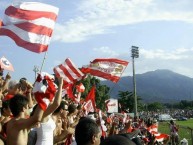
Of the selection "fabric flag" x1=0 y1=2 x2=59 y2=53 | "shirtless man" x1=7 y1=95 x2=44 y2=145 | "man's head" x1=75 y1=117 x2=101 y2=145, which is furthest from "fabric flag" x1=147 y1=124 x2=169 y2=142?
"man's head" x1=75 y1=117 x2=101 y2=145

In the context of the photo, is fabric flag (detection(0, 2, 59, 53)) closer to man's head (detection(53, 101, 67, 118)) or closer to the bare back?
man's head (detection(53, 101, 67, 118))

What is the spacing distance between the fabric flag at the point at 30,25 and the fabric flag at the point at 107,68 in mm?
6979

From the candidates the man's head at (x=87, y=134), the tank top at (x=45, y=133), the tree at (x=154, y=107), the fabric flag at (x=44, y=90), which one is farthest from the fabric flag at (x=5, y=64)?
the tree at (x=154, y=107)

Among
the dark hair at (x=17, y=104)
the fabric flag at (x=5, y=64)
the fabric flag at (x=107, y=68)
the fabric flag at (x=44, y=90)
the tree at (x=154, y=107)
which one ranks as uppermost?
the tree at (x=154, y=107)

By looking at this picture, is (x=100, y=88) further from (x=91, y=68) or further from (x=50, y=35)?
(x=50, y=35)

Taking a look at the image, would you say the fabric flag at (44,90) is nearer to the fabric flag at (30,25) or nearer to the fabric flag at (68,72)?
the fabric flag at (30,25)

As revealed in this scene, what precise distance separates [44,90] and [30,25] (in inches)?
147

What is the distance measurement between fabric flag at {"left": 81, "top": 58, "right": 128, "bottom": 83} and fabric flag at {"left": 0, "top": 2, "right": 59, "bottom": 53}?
6979mm

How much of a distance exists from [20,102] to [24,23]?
3261 mm

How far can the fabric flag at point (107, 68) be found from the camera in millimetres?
15812

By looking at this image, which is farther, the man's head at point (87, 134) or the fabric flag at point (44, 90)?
the fabric flag at point (44, 90)

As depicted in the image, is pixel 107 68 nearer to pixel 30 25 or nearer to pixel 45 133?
pixel 30 25

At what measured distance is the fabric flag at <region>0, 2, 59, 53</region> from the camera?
8.48 meters

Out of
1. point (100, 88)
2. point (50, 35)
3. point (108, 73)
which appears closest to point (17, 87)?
point (50, 35)
